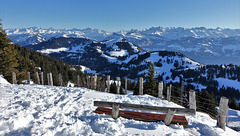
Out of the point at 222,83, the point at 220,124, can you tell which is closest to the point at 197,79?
the point at 222,83

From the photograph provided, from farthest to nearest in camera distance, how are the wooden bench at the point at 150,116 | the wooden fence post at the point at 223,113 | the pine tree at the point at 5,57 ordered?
the pine tree at the point at 5,57
the wooden fence post at the point at 223,113
the wooden bench at the point at 150,116

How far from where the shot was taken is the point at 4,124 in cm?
450

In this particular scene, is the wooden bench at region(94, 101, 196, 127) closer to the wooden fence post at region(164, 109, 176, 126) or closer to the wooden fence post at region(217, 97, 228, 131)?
the wooden fence post at region(164, 109, 176, 126)

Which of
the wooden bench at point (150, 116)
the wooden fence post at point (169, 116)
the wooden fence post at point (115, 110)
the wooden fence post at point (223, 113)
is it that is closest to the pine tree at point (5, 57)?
the wooden bench at point (150, 116)

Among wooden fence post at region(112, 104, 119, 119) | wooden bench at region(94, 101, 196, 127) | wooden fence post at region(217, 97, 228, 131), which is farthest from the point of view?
wooden fence post at region(217, 97, 228, 131)

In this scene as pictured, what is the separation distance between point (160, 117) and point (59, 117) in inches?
179

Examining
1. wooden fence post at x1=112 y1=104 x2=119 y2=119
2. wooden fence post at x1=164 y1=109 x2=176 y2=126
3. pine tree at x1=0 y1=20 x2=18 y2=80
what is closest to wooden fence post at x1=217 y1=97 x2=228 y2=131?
wooden fence post at x1=164 y1=109 x2=176 y2=126

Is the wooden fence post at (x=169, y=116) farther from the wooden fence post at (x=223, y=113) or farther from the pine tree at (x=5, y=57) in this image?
the pine tree at (x=5, y=57)

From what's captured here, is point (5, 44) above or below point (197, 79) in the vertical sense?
above

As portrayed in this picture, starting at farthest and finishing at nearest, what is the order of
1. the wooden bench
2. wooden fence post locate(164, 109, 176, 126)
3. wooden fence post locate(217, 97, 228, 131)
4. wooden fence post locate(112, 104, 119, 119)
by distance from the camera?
wooden fence post locate(217, 97, 228, 131) → wooden fence post locate(112, 104, 119, 119) → the wooden bench → wooden fence post locate(164, 109, 176, 126)

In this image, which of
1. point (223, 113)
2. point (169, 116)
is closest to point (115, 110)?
point (169, 116)

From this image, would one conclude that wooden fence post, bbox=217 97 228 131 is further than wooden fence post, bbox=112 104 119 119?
Yes

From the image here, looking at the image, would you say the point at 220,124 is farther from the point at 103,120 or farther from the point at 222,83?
the point at 222,83

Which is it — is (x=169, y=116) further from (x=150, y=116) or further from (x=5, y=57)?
(x=5, y=57)
